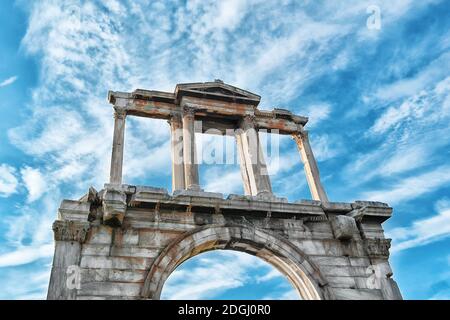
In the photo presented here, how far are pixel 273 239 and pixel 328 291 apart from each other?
1728mm

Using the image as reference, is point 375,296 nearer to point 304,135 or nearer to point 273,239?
point 273,239

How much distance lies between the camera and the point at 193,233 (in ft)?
31.4

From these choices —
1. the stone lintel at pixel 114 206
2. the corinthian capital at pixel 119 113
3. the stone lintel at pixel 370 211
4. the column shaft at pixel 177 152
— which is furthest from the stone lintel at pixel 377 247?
the corinthian capital at pixel 119 113

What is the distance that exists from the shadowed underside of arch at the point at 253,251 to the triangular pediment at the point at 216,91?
4.71 m

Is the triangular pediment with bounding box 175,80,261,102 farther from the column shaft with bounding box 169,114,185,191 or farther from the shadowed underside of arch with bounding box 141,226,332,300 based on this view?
the shadowed underside of arch with bounding box 141,226,332,300

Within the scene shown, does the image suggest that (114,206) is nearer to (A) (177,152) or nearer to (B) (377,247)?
(A) (177,152)

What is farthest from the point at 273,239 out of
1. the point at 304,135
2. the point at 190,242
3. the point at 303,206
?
the point at 304,135

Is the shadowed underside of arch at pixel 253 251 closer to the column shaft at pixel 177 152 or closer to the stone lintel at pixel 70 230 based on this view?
the stone lintel at pixel 70 230

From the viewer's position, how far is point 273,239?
996cm

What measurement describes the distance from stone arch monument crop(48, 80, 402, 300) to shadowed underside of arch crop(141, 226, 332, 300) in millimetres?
24

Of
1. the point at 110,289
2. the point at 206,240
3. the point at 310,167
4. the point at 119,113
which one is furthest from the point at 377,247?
the point at 119,113

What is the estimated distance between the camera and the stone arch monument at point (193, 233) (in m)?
8.65

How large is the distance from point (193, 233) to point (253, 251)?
171 cm

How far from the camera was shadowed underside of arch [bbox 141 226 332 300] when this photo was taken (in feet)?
30.3
